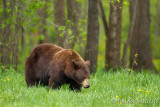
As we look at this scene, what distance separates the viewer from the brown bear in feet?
20.3

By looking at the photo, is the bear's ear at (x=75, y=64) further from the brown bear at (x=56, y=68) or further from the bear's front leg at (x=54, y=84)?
the bear's front leg at (x=54, y=84)

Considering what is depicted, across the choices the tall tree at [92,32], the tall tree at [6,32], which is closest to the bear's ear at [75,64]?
the tall tree at [6,32]

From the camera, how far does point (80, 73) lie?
6.12 metres

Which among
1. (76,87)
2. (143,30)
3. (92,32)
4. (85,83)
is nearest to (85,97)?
(85,83)

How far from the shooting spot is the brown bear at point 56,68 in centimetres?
619

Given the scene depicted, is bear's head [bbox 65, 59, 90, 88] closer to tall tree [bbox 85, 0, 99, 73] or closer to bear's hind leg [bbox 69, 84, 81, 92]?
→ bear's hind leg [bbox 69, 84, 81, 92]

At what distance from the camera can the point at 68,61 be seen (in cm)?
643

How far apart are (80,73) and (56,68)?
0.68 metres

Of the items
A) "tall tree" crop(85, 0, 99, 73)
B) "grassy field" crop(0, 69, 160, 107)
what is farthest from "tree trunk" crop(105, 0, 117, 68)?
"grassy field" crop(0, 69, 160, 107)

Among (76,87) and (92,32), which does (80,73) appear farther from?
(92,32)

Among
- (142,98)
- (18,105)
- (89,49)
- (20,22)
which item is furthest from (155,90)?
(20,22)

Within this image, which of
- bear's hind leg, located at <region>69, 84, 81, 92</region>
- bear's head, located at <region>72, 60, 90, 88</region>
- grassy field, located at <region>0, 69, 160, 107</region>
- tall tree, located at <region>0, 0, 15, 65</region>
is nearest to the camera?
grassy field, located at <region>0, 69, 160, 107</region>

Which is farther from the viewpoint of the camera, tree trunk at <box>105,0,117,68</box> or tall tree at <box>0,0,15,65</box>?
tree trunk at <box>105,0,117,68</box>

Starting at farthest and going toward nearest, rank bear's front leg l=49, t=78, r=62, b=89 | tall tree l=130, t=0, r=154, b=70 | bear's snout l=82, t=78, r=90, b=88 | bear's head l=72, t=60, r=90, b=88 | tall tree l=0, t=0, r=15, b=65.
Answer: tall tree l=130, t=0, r=154, b=70
tall tree l=0, t=0, r=15, b=65
bear's front leg l=49, t=78, r=62, b=89
bear's head l=72, t=60, r=90, b=88
bear's snout l=82, t=78, r=90, b=88
